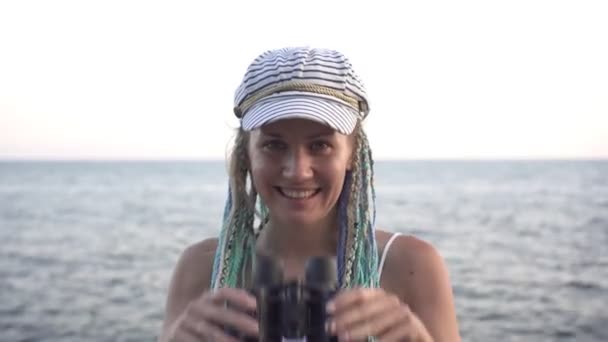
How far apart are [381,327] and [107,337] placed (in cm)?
912

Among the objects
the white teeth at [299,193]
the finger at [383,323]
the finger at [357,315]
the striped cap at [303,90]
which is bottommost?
the finger at [383,323]

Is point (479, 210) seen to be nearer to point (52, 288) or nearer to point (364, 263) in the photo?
point (52, 288)

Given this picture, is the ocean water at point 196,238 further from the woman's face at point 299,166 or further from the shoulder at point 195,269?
the woman's face at point 299,166

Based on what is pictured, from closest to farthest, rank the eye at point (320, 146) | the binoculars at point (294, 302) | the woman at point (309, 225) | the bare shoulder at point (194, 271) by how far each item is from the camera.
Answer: the binoculars at point (294, 302) < the woman at point (309, 225) < the eye at point (320, 146) < the bare shoulder at point (194, 271)

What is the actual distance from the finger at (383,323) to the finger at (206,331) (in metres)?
0.34

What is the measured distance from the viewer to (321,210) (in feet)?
8.17

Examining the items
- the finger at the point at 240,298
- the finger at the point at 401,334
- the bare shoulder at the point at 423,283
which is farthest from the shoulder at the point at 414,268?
the finger at the point at 240,298

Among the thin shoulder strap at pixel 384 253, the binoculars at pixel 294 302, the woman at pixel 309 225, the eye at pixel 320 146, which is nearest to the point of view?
the binoculars at pixel 294 302

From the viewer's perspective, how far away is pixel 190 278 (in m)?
2.84

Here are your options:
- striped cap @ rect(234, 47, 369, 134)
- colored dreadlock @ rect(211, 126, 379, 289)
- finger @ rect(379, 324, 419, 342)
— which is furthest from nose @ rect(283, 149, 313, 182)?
finger @ rect(379, 324, 419, 342)

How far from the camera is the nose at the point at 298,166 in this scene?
7.70 feet

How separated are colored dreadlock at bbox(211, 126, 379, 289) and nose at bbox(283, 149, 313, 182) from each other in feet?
1.05

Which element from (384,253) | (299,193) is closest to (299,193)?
(299,193)

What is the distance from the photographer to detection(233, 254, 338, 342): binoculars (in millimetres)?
1965
